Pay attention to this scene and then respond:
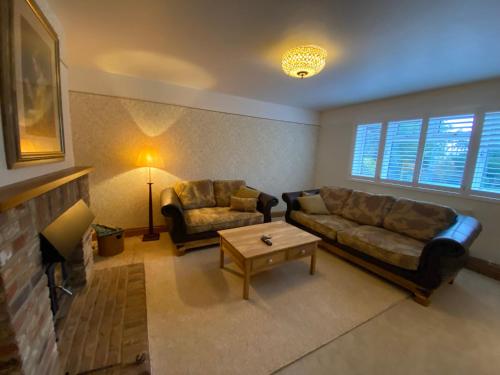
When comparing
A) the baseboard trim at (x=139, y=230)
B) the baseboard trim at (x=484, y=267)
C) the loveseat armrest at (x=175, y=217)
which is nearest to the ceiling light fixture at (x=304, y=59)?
the loveseat armrest at (x=175, y=217)

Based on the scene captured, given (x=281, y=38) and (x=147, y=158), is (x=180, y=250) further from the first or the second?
(x=281, y=38)

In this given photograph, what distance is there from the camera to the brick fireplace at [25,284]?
2.80ft

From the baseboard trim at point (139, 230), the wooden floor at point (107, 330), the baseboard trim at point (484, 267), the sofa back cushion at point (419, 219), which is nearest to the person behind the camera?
the wooden floor at point (107, 330)

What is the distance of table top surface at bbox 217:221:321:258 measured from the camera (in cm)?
206

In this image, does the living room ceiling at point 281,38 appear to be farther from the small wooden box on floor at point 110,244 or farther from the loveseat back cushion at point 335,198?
the small wooden box on floor at point 110,244

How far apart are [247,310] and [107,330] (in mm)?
1108

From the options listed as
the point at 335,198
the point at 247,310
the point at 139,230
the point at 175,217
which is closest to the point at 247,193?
the point at 175,217

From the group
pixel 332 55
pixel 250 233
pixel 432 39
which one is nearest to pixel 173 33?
pixel 332 55

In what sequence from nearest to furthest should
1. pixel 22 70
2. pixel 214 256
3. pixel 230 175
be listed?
1. pixel 22 70
2. pixel 214 256
3. pixel 230 175

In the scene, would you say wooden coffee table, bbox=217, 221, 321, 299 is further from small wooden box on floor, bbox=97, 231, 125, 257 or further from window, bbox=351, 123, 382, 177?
window, bbox=351, 123, 382, 177

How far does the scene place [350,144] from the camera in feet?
14.3

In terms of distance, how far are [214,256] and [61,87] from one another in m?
2.32

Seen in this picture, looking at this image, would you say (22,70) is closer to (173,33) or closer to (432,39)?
(173,33)

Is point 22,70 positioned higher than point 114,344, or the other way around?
point 22,70
